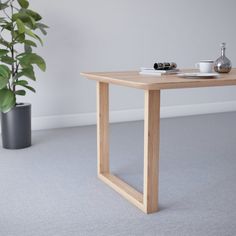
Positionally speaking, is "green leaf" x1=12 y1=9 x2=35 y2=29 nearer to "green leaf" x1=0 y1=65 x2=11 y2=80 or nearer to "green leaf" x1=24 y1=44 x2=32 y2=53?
"green leaf" x1=24 y1=44 x2=32 y2=53

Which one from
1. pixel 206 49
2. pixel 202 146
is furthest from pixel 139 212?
pixel 206 49

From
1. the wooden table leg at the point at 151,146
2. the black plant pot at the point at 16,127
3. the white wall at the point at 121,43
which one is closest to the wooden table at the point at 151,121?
the wooden table leg at the point at 151,146

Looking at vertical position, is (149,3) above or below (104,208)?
above

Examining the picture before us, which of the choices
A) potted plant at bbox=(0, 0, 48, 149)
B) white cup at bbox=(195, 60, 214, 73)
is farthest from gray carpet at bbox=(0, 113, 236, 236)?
white cup at bbox=(195, 60, 214, 73)

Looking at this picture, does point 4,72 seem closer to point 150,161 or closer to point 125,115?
point 150,161

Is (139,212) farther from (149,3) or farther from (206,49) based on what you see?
(206,49)

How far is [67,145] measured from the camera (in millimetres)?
3287

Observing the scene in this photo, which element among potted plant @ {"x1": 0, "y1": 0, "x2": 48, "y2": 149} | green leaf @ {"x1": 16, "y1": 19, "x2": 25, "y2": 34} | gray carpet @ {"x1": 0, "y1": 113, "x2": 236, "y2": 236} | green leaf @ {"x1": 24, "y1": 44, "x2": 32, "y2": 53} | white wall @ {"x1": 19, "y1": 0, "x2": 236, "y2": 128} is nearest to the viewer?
gray carpet @ {"x1": 0, "y1": 113, "x2": 236, "y2": 236}

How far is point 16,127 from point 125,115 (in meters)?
1.50

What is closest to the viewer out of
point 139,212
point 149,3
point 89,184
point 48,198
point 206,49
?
point 139,212

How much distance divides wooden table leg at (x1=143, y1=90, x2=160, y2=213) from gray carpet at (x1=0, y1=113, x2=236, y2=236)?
0.26 ft

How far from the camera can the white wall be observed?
3.91 meters

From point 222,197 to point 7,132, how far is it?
1.83 m

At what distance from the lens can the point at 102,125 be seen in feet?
8.00
